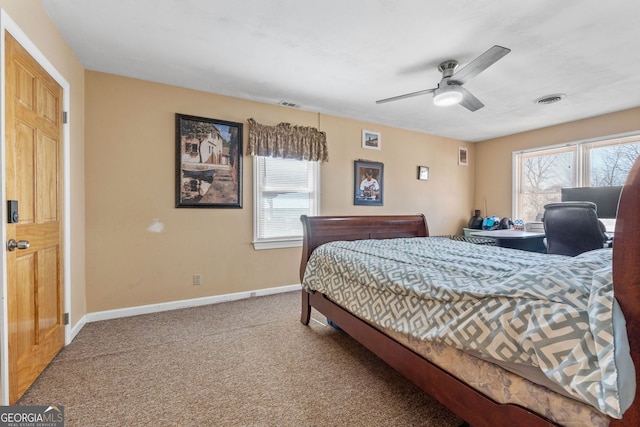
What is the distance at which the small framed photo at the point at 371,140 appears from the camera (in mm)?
4528

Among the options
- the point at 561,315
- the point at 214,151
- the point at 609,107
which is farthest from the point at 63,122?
the point at 609,107

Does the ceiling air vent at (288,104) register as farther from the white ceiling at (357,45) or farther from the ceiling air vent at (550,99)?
the ceiling air vent at (550,99)

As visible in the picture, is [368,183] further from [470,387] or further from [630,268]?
[630,268]

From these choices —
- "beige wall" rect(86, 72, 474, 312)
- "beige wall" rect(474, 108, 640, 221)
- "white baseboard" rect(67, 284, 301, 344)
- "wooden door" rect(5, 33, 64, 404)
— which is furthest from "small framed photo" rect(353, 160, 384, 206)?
"wooden door" rect(5, 33, 64, 404)

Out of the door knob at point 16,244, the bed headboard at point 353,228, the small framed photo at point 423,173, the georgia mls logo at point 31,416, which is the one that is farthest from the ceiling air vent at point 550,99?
the georgia mls logo at point 31,416

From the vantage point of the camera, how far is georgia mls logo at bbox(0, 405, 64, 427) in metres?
1.44

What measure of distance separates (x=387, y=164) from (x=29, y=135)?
420 centimetres

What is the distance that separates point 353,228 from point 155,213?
2.16 m

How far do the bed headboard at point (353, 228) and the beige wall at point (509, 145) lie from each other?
2.91 m

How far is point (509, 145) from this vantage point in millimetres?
5234

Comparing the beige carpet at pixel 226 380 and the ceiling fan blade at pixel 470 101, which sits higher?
the ceiling fan blade at pixel 470 101

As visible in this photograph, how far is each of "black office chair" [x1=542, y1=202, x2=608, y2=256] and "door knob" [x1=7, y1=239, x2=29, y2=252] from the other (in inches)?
174

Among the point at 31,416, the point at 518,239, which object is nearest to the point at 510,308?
the point at 31,416

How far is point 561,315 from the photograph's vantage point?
915mm
